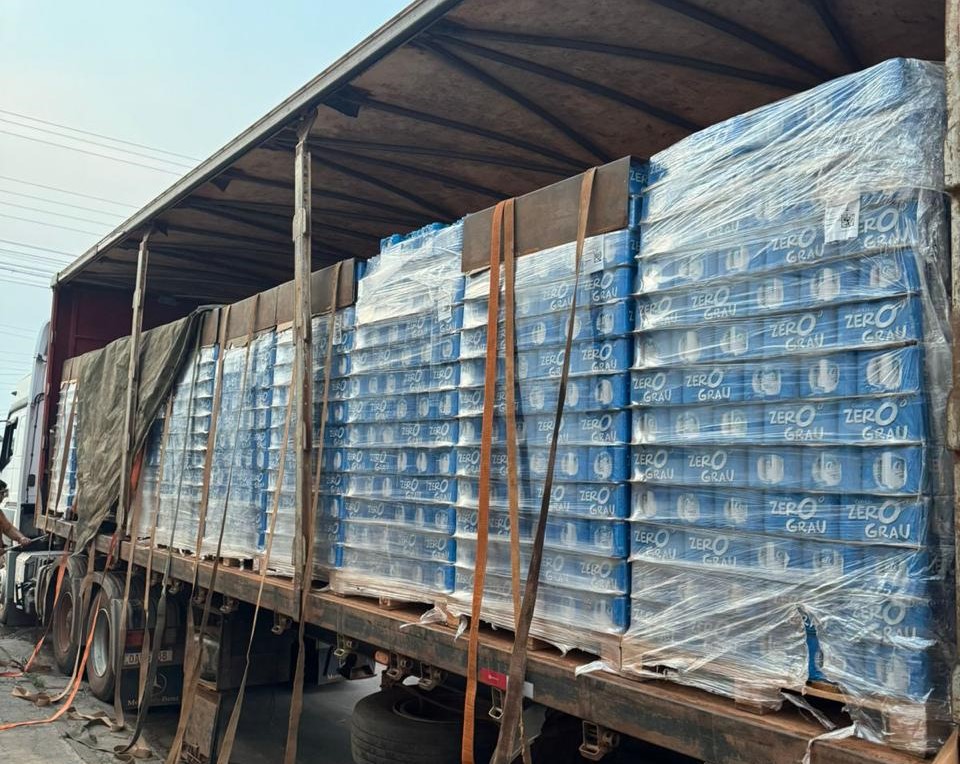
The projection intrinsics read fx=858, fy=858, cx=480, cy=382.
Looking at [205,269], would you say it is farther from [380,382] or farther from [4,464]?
[380,382]

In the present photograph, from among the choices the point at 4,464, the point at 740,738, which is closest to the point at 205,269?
the point at 4,464

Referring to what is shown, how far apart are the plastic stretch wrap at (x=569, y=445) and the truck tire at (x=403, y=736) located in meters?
1.08

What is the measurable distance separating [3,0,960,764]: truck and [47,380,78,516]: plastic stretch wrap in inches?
39.6

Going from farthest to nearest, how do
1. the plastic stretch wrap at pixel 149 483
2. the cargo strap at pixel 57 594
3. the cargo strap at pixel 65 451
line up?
the cargo strap at pixel 65 451, the cargo strap at pixel 57 594, the plastic stretch wrap at pixel 149 483

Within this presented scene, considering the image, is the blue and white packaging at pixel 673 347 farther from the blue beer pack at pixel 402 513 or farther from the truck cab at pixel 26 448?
the truck cab at pixel 26 448

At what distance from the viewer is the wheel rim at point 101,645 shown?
7.14 m

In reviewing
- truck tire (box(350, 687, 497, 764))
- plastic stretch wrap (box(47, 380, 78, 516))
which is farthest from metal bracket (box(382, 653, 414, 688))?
plastic stretch wrap (box(47, 380, 78, 516))

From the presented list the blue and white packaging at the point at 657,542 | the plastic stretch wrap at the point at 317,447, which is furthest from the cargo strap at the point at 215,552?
the blue and white packaging at the point at 657,542

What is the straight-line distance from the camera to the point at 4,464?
10.9 metres

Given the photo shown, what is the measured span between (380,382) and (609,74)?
212 centimetres

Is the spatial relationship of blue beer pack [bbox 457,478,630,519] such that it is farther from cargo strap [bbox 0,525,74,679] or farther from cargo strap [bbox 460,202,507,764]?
cargo strap [bbox 0,525,74,679]

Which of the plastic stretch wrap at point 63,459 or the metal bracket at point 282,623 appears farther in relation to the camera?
the plastic stretch wrap at point 63,459

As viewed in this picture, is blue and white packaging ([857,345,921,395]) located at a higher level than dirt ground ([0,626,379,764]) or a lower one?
higher

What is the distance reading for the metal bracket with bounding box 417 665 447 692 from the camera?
3.42 m
